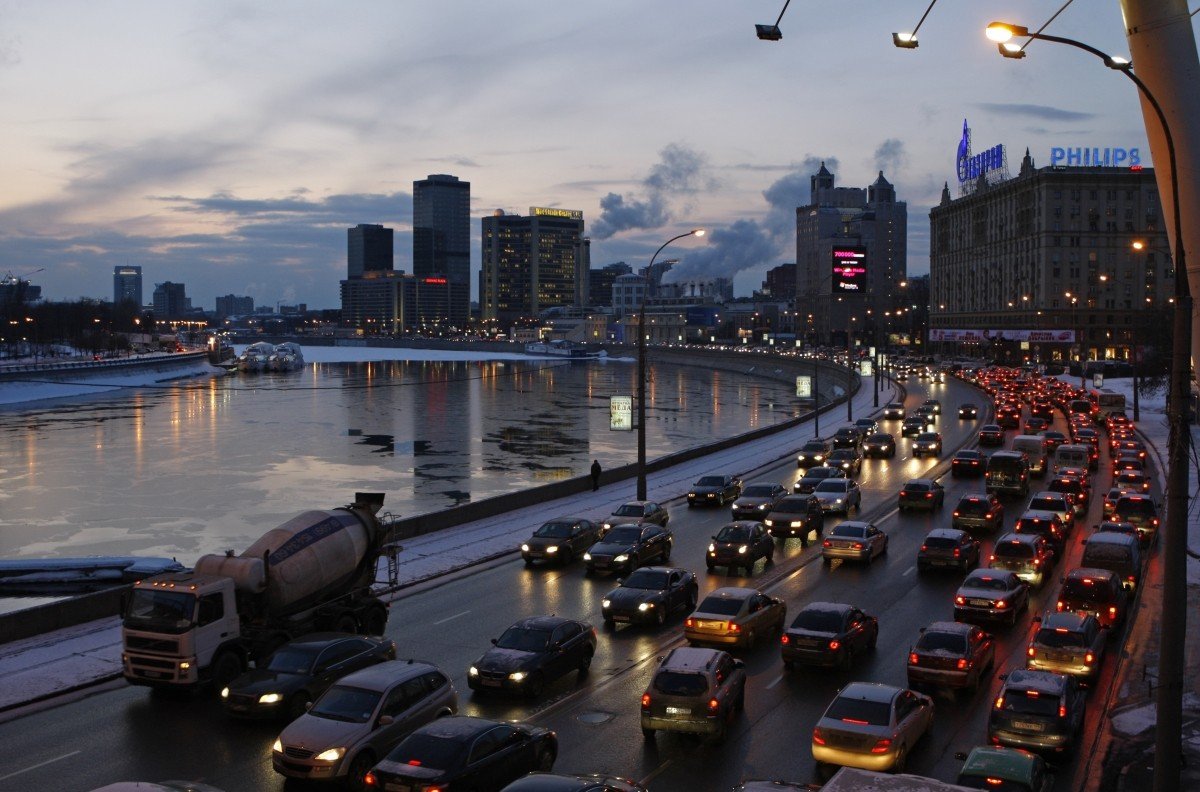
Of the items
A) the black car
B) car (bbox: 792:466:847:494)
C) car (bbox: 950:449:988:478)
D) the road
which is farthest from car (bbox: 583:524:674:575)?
car (bbox: 950:449:988:478)

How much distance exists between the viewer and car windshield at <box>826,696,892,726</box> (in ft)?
47.1

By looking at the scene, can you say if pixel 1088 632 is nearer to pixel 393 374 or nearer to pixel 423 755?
pixel 423 755

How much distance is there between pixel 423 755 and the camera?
12852 millimetres

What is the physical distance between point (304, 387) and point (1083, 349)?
112 metres

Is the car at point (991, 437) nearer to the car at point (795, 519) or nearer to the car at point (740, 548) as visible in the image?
the car at point (795, 519)

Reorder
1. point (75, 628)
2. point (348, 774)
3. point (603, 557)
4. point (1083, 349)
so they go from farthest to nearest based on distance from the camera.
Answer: point (1083, 349) → point (603, 557) → point (75, 628) → point (348, 774)

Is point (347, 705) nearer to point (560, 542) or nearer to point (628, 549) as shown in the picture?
point (628, 549)

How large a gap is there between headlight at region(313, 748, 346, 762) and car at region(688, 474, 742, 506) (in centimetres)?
2668

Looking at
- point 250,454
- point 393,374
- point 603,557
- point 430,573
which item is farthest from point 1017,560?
point 393,374

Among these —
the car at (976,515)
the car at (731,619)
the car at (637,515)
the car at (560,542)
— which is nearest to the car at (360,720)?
the car at (731,619)

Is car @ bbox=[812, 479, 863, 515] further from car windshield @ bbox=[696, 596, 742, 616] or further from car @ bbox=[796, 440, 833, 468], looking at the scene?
car windshield @ bbox=[696, 596, 742, 616]

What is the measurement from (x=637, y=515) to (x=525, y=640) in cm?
1516

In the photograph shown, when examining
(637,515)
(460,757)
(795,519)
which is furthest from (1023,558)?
(460,757)

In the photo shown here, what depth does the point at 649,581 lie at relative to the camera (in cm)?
2322
